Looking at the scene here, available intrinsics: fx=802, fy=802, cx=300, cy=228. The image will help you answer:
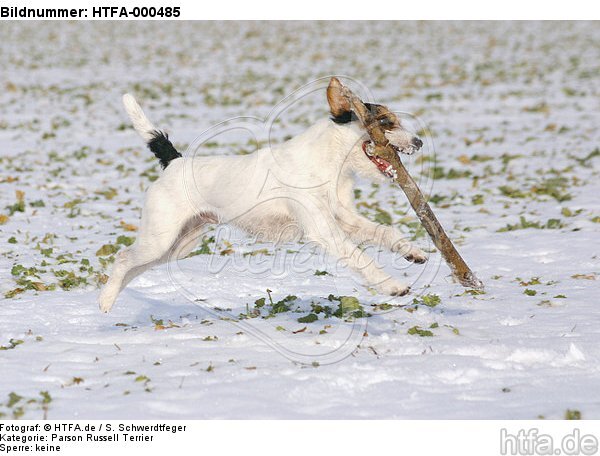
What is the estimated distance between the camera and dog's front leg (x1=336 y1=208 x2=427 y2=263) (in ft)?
17.3

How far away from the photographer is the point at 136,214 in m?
9.76

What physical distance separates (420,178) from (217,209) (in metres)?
6.84

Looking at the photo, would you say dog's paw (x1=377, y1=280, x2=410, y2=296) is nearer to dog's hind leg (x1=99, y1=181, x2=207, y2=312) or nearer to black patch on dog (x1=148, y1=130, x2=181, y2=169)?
dog's hind leg (x1=99, y1=181, x2=207, y2=312)

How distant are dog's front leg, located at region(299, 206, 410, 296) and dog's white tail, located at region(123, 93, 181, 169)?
141cm

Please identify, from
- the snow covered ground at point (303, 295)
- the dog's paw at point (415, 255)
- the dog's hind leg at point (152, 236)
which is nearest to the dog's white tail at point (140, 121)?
the dog's hind leg at point (152, 236)

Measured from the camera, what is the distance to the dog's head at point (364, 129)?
538cm

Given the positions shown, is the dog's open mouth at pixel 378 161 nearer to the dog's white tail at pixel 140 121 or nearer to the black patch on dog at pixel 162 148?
the black patch on dog at pixel 162 148

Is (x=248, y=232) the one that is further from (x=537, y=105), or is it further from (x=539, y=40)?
(x=539, y=40)

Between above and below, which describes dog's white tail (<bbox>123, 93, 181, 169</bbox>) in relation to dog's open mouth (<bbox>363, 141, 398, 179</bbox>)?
above

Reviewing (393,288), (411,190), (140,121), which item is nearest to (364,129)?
(411,190)

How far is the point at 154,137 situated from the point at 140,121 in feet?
0.64

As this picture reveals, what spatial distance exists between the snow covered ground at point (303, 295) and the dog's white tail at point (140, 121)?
1.37m

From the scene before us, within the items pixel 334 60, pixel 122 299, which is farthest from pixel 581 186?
pixel 334 60

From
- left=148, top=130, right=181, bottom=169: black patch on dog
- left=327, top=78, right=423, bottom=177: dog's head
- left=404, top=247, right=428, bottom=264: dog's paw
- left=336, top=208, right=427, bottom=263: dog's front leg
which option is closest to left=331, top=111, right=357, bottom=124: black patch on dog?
left=327, top=78, right=423, bottom=177: dog's head
